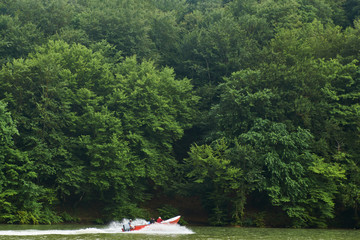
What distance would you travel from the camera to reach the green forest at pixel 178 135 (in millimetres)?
46812

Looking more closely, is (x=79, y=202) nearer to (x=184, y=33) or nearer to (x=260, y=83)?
(x=260, y=83)

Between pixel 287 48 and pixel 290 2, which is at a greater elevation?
pixel 290 2

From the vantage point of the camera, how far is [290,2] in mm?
71625

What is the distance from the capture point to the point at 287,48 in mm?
56875

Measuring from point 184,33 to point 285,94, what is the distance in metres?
30.3

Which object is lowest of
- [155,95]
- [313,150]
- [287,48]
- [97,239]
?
[97,239]

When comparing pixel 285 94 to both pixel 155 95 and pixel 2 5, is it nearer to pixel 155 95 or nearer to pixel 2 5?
pixel 155 95

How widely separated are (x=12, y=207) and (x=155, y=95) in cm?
2047

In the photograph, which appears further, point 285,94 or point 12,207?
point 285,94

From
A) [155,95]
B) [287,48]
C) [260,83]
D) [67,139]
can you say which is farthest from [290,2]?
[67,139]

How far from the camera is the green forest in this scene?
1843 inches

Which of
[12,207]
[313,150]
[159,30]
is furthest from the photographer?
[159,30]

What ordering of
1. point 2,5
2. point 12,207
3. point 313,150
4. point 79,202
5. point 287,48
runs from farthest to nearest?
point 2,5 → point 287,48 → point 79,202 → point 313,150 → point 12,207

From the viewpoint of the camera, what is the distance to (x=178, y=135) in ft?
186
